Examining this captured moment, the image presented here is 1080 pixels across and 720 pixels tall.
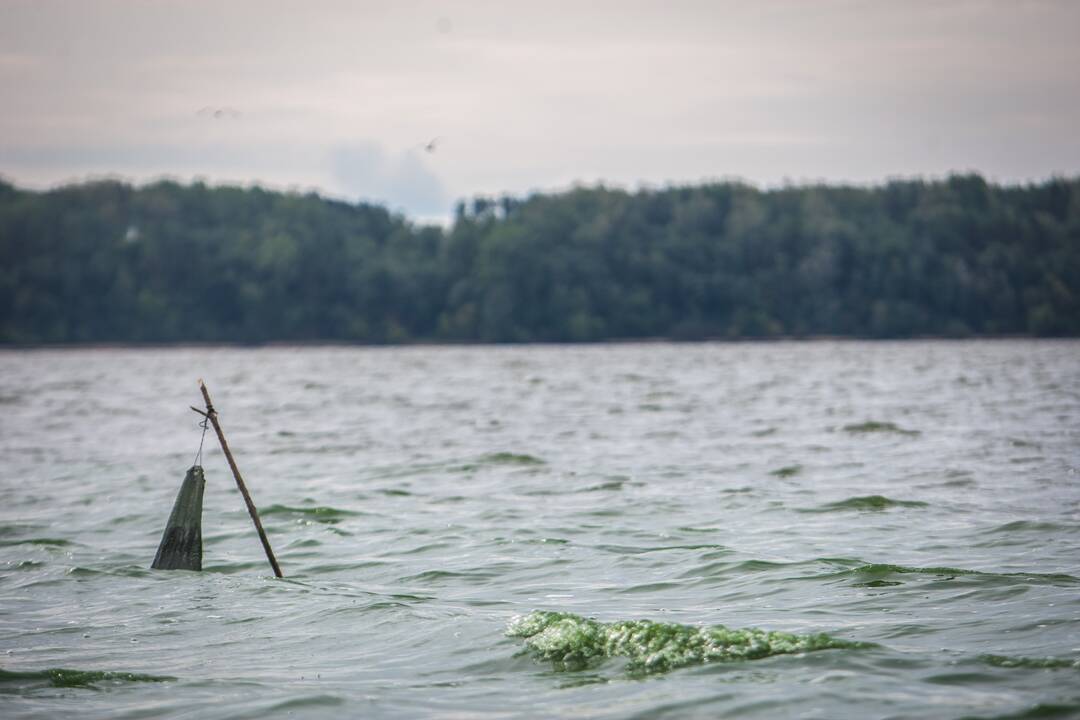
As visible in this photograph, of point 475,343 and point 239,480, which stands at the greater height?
point 475,343

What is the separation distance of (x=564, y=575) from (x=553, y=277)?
505ft

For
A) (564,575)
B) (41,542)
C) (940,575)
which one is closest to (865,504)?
(940,575)

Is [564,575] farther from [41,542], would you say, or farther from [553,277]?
[553,277]

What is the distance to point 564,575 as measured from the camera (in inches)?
648

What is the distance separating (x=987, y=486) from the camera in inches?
917

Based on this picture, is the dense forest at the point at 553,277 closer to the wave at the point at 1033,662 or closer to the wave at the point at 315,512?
the wave at the point at 315,512

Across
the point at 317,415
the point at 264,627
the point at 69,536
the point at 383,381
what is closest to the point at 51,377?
the point at 383,381

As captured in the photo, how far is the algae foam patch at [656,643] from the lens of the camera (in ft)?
39.2

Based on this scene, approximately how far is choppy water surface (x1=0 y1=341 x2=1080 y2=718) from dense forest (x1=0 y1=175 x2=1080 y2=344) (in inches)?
5074

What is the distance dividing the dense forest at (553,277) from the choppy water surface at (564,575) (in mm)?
128870

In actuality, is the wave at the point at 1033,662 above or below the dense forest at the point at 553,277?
below

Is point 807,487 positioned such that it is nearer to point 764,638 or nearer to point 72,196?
point 764,638

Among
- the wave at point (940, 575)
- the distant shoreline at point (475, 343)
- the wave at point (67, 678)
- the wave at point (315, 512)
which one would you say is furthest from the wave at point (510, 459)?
the distant shoreline at point (475, 343)

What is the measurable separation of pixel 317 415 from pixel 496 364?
53.1 meters
